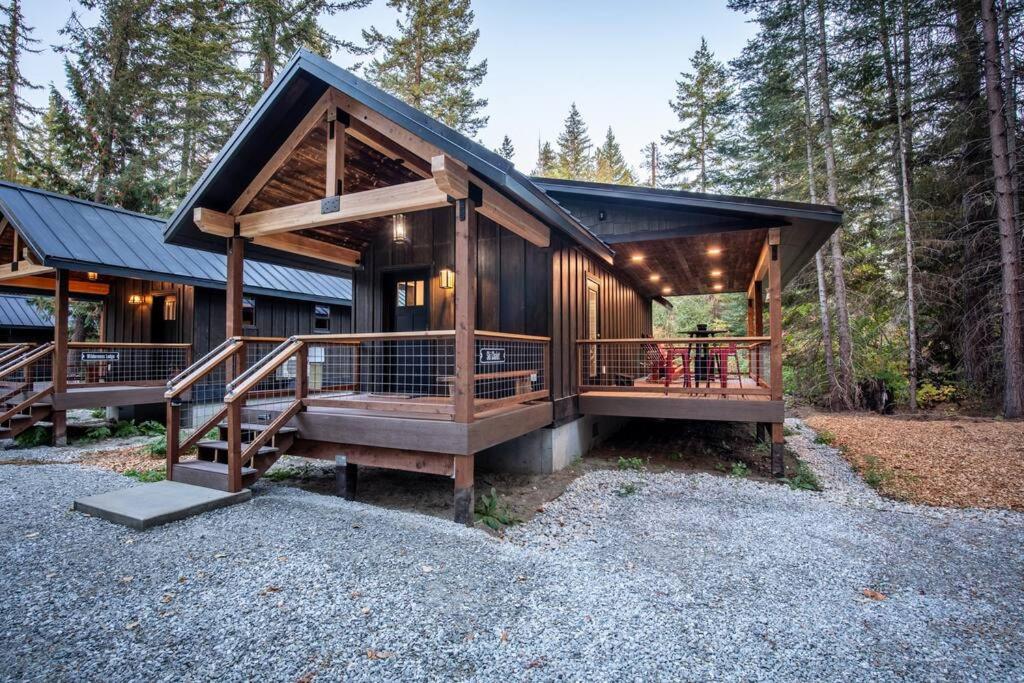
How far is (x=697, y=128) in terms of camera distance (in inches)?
1091

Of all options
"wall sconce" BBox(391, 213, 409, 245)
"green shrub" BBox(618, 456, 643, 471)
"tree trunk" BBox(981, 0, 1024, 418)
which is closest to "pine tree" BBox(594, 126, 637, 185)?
"tree trunk" BBox(981, 0, 1024, 418)

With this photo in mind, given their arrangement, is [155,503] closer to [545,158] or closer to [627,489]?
[627,489]

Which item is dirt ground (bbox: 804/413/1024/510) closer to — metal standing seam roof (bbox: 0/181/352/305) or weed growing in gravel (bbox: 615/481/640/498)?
weed growing in gravel (bbox: 615/481/640/498)

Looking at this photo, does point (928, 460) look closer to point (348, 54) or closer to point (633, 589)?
point (633, 589)

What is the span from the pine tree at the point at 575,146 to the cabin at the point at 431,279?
92.6 feet

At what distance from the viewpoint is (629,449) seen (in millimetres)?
8781

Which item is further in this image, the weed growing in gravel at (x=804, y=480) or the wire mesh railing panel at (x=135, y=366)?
the wire mesh railing panel at (x=135, y=366)

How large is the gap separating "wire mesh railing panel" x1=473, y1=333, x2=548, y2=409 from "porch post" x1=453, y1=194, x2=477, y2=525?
4.30ft

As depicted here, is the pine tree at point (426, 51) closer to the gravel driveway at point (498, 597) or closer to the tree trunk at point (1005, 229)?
the tree trunk at point (1005, 229)

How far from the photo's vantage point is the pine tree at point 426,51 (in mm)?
18562

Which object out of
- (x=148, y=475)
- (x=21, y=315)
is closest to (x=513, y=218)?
(x=148, y=475)

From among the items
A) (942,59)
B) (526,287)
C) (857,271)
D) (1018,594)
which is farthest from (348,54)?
(1018,594)

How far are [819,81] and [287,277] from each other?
52.2 feet

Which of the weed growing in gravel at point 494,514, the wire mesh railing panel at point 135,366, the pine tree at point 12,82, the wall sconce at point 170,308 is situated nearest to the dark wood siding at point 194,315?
the wall sconce at point 170,308
